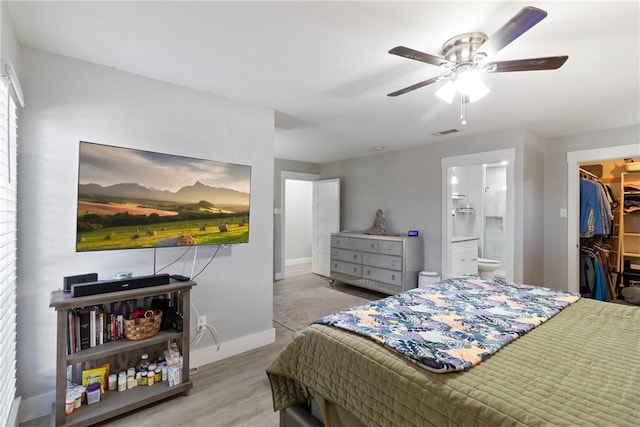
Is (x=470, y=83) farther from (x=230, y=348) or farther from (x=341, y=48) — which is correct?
(x=230, y=348)

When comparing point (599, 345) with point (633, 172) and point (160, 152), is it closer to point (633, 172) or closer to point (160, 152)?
point (160, 152)

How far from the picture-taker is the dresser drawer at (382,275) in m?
4.29

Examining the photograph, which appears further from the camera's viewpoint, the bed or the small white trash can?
the small white trash can

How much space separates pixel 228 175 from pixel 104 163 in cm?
87

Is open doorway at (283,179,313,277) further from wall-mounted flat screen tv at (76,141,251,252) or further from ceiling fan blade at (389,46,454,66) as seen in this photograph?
ceiling fan blade at (389,46,454,66)

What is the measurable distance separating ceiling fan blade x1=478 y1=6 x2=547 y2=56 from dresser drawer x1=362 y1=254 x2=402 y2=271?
323cm

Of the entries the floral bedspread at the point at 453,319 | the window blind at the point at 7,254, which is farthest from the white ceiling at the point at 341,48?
the floral bedspread at the point at 453,319

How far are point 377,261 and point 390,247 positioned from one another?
335mm

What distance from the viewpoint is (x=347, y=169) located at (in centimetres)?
573

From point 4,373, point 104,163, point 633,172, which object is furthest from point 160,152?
point 633,172

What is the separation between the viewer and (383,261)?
14.7 feet

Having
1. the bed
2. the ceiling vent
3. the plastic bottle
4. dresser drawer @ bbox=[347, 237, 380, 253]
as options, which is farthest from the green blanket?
dresser drawer @ bbox=[347, 237, 380, 253]

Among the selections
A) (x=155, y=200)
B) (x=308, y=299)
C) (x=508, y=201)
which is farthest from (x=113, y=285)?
(x=508, y=201)

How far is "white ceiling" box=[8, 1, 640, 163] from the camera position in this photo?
1.50 metres
